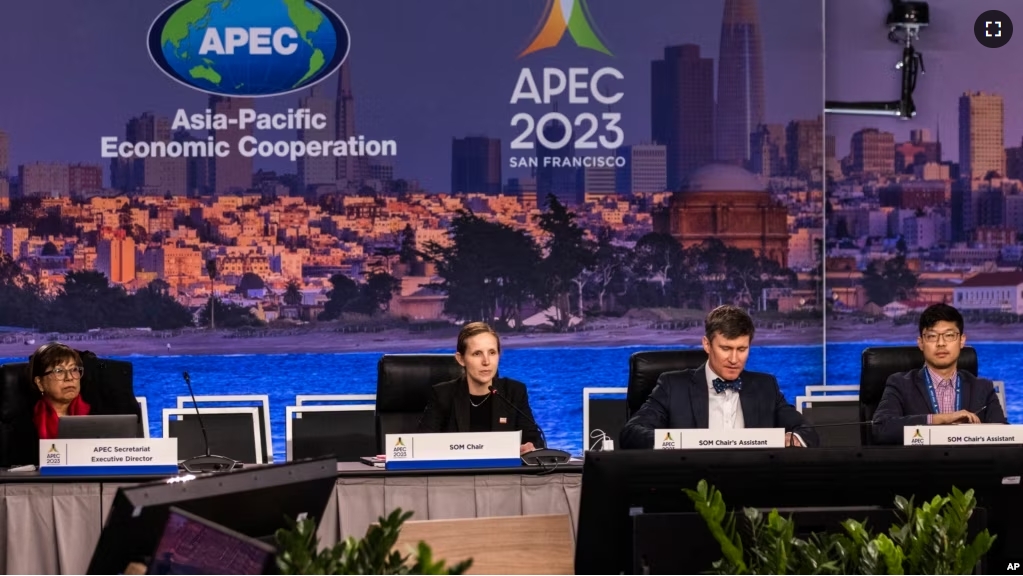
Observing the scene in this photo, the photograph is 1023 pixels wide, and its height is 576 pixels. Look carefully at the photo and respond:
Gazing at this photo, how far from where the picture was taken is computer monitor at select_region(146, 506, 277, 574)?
7.12ft

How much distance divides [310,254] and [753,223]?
211cm

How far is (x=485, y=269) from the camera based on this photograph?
646 centimetres

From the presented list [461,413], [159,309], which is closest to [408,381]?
[461,413]

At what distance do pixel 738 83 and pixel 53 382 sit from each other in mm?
3437

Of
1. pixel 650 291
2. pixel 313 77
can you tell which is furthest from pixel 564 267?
pixel 313 77

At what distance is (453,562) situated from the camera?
9.31 ft

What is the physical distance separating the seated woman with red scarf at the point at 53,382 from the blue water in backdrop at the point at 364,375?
1710 millimetres

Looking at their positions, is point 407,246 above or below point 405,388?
above

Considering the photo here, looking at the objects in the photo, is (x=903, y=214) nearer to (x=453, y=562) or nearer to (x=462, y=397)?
(x=462, y=397)

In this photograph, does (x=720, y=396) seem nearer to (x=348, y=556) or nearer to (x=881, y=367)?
(x=881, y=367)

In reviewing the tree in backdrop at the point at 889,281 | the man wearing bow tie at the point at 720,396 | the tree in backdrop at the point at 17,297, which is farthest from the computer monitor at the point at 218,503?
the tree in backdrop at the point at 889,281

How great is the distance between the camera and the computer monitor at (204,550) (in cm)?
217

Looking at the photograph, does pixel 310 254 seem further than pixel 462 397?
Yes

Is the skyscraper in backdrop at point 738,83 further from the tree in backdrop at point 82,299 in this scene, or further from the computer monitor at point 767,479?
the computer monitor at point 767,479
